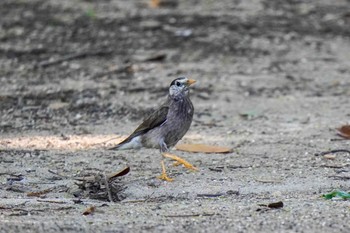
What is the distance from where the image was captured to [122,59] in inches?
475

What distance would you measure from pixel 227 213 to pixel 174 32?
7.06 meters

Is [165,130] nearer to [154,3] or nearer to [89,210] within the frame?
[89,210]

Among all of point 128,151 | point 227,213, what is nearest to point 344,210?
point 227,213

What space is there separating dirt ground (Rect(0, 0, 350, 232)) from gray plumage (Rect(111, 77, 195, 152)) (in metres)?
0.19

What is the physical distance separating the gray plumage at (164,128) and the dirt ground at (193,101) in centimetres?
19

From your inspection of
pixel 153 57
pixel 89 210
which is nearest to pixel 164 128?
pixel 89 210

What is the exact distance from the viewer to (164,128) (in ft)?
25.7

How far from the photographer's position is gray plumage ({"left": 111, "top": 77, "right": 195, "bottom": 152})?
783cm

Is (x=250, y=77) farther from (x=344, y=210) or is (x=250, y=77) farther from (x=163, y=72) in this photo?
(x=344, y=210)

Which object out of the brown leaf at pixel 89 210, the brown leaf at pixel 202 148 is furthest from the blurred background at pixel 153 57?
the brown leaf at pixel 89 210

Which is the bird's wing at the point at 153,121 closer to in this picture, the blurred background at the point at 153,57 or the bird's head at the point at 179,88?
the bird's head at the point at 179,88

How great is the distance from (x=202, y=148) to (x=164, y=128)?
0.70 metres

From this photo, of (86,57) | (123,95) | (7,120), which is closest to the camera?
(7,120)

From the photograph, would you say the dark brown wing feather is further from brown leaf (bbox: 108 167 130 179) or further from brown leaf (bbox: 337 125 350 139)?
brown leaf (bbox: 337 125 350 139)
